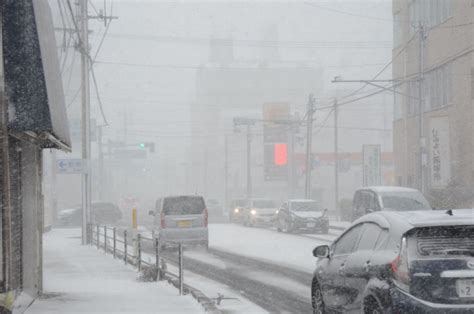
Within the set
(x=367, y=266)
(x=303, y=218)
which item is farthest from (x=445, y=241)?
(x=303, y=218)

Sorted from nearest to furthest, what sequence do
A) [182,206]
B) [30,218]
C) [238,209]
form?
[30,218], [182,206], [238,209]

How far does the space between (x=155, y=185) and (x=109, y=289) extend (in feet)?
537

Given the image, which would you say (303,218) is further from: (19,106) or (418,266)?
(418,266)

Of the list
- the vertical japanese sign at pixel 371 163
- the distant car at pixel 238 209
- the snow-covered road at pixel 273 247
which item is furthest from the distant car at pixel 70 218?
the vertical japanese sign at pixel 371 163

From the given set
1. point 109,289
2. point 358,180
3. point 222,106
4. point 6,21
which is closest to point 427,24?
point 109,289

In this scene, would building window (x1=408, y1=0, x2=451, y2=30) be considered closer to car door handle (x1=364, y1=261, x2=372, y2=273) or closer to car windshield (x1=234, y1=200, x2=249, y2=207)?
car windshield (x1=234, y1=200, x2=249, y2=207)

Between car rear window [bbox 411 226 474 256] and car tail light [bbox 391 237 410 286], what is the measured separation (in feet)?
0.47

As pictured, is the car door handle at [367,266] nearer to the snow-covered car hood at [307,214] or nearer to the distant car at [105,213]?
the snow-covered car hood at [307,214]

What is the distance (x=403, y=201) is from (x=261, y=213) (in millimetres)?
20959

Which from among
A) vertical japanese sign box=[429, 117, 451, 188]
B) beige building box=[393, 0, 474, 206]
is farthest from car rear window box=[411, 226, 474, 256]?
vertical japanese sign box=[429, 117, 451, 188]

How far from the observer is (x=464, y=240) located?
24.3ft

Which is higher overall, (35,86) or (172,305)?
(35,86)

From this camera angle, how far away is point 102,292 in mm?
14109

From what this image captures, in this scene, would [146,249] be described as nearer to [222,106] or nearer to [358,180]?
[358,180]
